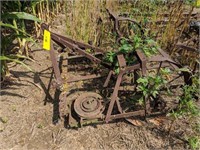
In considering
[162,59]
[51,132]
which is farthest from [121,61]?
[51,132]

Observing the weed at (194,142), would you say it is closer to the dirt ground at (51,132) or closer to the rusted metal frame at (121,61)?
the dirt ground at (51,132)

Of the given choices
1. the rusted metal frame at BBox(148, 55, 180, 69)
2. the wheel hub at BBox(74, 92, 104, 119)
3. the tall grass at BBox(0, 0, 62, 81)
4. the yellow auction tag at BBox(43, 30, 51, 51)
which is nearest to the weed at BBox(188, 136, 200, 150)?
the rusted metal frame at BBox(148, 55, 180, 69)

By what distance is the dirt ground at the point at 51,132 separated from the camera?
5.81 ft

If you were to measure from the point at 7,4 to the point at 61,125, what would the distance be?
1407mm

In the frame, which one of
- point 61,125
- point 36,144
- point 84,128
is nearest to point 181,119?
point 84,128

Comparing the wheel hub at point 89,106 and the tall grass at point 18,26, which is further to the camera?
the tall grass at point 18,26

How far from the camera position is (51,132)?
1.86m

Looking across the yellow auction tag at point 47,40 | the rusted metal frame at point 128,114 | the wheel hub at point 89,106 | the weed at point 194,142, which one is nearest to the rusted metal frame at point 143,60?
the rusted metal frame at point 128,114

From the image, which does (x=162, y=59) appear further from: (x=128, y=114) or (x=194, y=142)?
(x=194, y=142)

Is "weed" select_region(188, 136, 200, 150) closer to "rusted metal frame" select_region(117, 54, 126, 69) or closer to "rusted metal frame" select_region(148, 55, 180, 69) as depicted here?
"rusted metal frame" select_region(148, 55, 180, 69)

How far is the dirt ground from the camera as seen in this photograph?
1770mm

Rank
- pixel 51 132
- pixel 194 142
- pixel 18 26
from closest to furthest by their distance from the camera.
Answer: pixel 194 142
pixel 51 132
pixel 18 26

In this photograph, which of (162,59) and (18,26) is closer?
(162,59)

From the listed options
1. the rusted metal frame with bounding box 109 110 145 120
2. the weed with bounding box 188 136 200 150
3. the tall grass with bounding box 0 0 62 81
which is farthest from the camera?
the tall grass with bounding box 0 0 62 81
